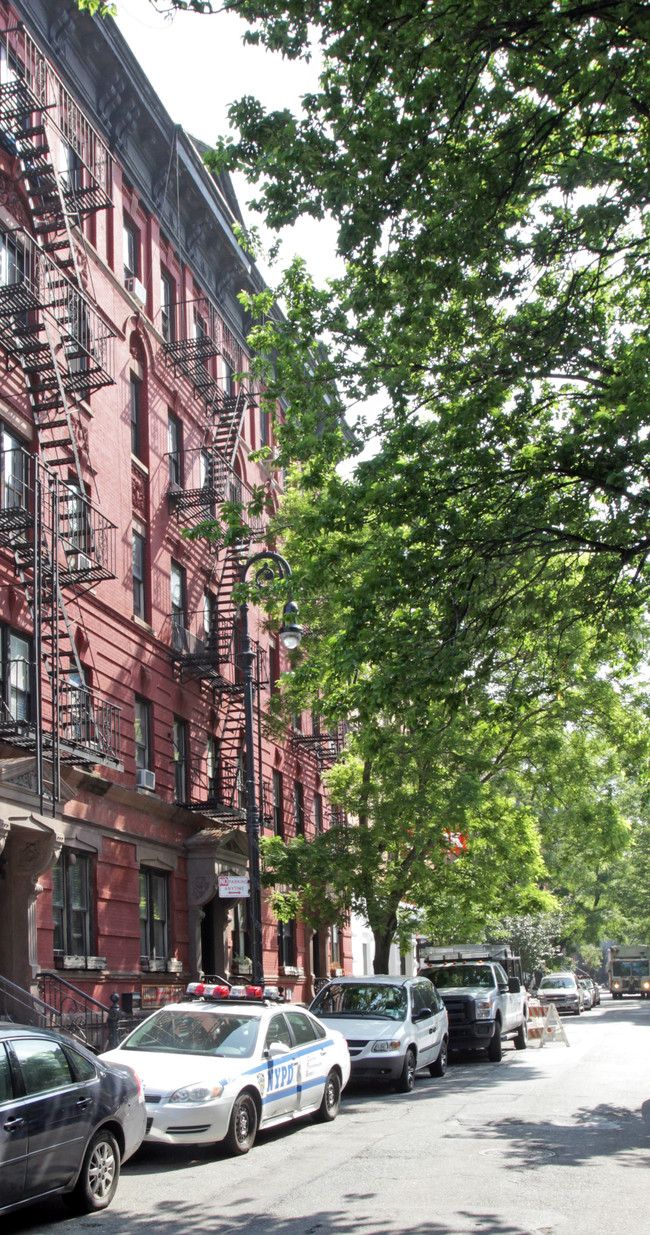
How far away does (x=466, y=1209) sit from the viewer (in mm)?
8531

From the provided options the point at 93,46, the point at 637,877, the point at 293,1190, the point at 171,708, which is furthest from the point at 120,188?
the point at 637,877

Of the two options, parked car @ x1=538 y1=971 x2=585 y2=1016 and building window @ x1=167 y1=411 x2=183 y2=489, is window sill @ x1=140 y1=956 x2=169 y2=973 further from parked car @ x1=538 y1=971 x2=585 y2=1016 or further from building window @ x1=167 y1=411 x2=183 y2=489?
parked car @ x1=538 y1=971 x2=585 y2=1016

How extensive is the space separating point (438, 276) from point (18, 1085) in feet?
25.5

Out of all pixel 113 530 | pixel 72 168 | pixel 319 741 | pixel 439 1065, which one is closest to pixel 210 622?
pixel 113 530

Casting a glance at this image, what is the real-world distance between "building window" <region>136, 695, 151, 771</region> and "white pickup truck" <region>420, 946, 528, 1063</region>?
699 cm

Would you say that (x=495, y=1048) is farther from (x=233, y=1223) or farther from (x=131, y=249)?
(x=131, y=249)

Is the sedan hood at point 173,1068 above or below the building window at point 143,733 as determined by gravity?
below

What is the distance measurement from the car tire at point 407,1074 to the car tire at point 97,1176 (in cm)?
825

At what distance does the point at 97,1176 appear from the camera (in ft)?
29.2

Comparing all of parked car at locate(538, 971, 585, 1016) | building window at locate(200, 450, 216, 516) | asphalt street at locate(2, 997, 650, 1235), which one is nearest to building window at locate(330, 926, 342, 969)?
parked car at locate(538, 971, 585, 1016)

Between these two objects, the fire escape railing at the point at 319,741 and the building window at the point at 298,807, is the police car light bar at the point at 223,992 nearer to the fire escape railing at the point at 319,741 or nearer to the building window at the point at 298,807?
the fire escape railing at the point at 319,741

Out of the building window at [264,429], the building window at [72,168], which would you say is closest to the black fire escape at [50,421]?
the building window at [72,168]

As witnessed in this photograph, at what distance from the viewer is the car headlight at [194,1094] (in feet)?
35.1

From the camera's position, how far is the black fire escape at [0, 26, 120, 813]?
17.1m
